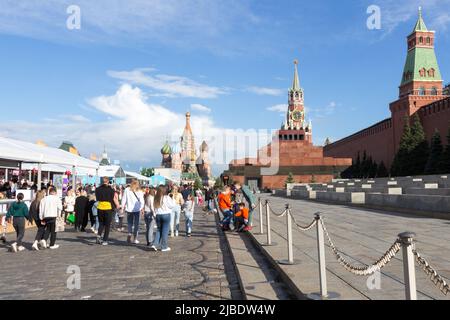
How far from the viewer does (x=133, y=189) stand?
36.0 ft

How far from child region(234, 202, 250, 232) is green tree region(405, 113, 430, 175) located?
142 feet

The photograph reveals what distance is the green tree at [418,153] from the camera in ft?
164

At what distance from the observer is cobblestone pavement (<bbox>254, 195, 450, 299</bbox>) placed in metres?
4.70

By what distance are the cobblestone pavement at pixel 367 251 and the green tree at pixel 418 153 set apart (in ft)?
133

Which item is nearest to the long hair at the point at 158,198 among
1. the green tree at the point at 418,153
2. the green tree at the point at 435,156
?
the green tree at the point at 435,156

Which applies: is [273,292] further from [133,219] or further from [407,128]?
[407,128]

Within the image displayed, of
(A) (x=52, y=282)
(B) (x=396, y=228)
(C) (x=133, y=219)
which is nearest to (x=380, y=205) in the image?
(B) (x=396, y=228)

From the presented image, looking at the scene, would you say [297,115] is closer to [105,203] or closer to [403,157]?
[403,157]

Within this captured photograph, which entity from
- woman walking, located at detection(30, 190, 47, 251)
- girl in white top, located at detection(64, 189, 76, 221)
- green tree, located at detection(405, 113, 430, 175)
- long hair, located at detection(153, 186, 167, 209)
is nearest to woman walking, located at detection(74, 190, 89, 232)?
girl in white top, located at detection(64, 189, 76, 221)

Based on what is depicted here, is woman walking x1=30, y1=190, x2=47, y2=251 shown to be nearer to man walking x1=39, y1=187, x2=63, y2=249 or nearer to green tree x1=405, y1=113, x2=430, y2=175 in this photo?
man walking x1=39, y1=187, x2=63, y2=249

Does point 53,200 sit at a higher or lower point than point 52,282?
higher

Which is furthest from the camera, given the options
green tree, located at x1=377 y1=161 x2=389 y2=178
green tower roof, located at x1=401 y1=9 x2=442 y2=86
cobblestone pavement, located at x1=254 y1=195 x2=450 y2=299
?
green tower roof, located at x1=401 y1=9 x2=442 y2=86
